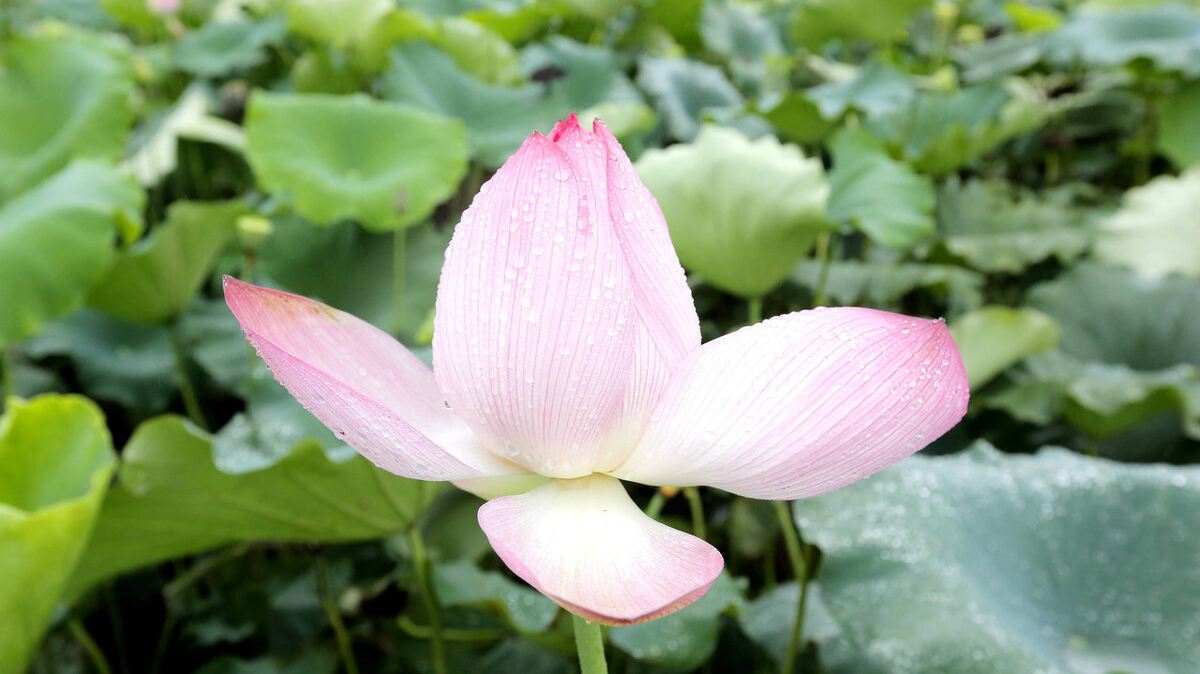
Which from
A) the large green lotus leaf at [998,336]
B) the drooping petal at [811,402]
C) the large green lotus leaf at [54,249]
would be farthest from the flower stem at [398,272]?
the drooping petal at [811,402]

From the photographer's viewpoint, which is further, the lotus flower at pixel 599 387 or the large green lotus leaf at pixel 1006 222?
the large green lotus leaf at pixel 1006 222

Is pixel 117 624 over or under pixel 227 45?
under

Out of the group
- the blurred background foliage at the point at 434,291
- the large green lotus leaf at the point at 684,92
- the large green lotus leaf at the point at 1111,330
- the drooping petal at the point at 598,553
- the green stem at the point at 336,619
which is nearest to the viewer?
the drooping petal at the point at 598,553

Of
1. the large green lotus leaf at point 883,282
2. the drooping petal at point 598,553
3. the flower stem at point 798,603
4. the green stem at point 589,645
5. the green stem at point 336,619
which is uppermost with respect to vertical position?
the drooping petal at point 598,553

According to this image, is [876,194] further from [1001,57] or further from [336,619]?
[1001,57]

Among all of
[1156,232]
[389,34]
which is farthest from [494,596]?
[1156,232]

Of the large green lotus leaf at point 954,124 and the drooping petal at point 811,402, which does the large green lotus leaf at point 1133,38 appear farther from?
the drooping petal at point 811,402
